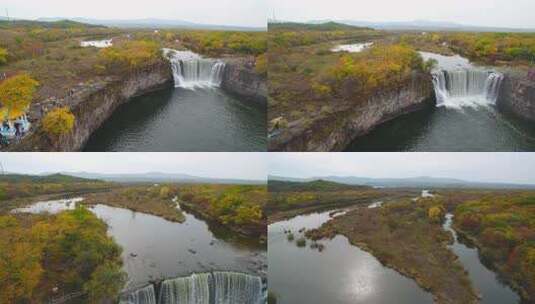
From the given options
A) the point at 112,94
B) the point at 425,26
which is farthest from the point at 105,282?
the point at 425,26

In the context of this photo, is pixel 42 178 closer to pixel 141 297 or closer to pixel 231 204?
pixel 141 297

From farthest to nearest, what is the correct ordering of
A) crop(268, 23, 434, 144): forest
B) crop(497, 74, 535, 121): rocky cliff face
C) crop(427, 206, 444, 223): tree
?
1. crop(427, 206, 444, 223): tree
2. crop(268, 23, 434, 144): forest
3. crop(497, 74, 535, 121): rocky cliff face

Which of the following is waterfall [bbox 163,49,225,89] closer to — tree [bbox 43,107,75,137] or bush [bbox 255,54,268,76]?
bush [bbox 255,54,268,76]

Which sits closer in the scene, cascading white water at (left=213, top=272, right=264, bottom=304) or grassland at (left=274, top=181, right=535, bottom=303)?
grassland at (left=274, top=181, right=535, bottom=303)

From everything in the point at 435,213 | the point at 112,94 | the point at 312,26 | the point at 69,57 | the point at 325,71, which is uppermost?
the point at 312,26

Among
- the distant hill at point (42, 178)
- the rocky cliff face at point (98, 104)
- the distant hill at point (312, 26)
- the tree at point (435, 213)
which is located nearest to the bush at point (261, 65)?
the distant hill at point (312, 26)

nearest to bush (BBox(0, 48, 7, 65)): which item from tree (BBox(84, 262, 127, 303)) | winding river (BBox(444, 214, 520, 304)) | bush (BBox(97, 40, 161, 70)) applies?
bush (BBox(97, 40, 161, 70))

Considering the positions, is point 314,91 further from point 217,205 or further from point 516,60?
point 516,60

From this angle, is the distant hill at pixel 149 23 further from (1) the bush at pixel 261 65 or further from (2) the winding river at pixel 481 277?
(2) the winding river at pixel 481 277
